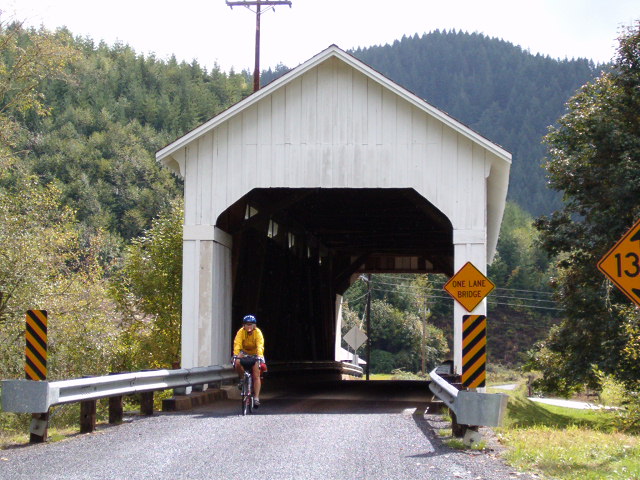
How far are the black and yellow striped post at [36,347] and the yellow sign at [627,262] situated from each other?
231 inches

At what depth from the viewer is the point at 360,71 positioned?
641 inches

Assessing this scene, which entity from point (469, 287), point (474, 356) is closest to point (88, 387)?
point (474, 356)

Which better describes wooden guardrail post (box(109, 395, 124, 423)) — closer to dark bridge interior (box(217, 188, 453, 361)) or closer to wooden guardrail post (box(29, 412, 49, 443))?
wooden guardrail post (box(29, 412, 49, 443))

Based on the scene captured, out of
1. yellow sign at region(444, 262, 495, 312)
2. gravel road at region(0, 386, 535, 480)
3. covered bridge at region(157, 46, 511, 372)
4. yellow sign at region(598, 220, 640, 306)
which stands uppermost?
covered bridge at region(157, 46, 511, 372)

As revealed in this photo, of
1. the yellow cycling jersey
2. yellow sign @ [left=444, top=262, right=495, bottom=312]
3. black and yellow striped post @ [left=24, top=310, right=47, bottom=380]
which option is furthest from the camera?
the yellow cycling jersey

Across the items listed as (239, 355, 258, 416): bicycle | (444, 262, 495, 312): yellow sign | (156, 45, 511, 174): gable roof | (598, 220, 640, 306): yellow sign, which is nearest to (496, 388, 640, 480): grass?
(598, 220, 640, 306): yellow sign

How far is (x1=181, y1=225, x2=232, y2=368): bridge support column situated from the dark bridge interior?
87 centimetres

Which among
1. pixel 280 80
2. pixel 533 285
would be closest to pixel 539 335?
pixel 533 285

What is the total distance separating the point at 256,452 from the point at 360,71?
8714mm

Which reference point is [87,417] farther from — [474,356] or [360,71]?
[360,71]

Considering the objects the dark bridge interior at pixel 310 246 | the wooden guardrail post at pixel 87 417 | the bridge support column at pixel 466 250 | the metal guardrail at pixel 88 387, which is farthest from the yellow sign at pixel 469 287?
the dark bridge interior at pixel 310 246

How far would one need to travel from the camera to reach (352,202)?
22.6 meters

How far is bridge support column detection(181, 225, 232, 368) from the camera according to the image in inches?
650

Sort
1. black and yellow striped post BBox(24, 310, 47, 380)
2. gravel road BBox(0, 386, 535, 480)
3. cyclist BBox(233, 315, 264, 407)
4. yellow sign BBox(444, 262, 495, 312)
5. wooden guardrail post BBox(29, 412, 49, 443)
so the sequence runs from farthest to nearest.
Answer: cyclist BBox(233, 315, 264, 407)
yellow sign BBox(444, 262, 495, 312)
black and yellow striped post BBox(24, 310, 47, 380)
wooden guardrail post BBox(29, 412, 49, 443)
gravel road BBox(0, 386, 535, 480)
